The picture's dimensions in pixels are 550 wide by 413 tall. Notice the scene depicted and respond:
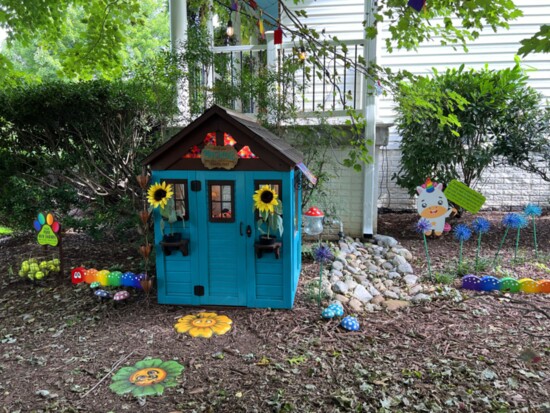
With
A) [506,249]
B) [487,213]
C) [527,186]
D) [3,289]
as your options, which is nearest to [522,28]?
[527,186]

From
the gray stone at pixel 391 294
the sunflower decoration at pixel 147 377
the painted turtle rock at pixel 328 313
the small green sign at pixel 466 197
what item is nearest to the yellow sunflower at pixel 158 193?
the sunflower decoration at pixel 147 377

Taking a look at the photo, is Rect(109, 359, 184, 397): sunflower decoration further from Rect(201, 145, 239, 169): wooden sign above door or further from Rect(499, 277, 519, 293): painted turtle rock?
Rect(499, 277, 519, 293): painted turtle rock

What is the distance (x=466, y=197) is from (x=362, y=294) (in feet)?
5.50

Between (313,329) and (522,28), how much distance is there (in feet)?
27.6

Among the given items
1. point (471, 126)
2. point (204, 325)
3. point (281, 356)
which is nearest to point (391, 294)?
point (281, 356)

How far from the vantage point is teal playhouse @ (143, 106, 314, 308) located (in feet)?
13.0

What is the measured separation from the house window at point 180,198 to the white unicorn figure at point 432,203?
312cm

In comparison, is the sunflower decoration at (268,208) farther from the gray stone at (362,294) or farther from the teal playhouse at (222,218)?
the gray stone at (362,294)

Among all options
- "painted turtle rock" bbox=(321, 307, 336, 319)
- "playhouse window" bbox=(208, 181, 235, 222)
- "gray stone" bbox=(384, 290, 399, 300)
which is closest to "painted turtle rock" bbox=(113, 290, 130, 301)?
"playhouse window" bbox=(208, 181, 235, 222)

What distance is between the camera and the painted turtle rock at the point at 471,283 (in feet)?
14.8

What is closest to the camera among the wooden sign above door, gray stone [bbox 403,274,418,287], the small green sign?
the wooden sign above door

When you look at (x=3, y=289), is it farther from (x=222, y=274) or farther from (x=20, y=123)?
(x=222, y=274)

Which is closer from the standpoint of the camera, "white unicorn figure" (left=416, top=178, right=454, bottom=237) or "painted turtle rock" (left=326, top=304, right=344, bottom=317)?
"painted turtle rock" (left=326, top=304, right=344, bottom=317)

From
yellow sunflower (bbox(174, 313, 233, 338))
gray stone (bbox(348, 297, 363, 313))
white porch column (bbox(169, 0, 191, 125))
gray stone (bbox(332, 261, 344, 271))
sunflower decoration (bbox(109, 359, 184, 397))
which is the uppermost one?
white porch column (bbox(169, 0, 191, 125))
